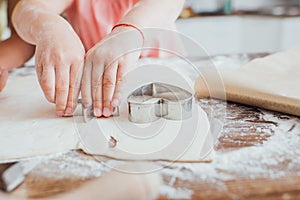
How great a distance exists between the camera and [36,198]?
459 mm

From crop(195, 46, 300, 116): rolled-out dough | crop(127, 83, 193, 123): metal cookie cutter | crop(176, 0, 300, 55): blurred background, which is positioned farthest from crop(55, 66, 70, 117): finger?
crop(176, 0, 300, 55): blurred background

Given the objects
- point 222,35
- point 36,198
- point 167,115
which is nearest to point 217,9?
point 222,35

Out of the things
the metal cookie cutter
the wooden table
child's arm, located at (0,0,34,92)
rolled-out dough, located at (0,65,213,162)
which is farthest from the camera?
child's arm, located at (0,0,34,92)

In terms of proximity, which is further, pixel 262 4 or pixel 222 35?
pixel 262 4

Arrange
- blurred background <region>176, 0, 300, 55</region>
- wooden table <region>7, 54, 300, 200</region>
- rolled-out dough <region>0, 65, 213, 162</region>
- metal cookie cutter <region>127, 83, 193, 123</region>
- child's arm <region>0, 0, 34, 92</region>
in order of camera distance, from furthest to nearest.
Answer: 1. blurred background <region>176, 0, 300, 55</region>
2. child's arm <region>0, 0, 34, 92</region>
3. metal cookie cutter <region>127, 83, 193, 123</region>
4. rolled-out dough <region>0, 65, 213, 162</region>
5. wooden table <region>7, 54, 300, 200</region>

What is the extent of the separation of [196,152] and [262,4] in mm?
2475

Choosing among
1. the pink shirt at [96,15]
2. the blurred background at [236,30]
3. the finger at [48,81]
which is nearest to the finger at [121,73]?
the finger at [48,81]

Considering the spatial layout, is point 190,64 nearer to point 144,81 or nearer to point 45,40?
point 144,81

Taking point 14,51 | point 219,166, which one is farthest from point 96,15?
point 219,166

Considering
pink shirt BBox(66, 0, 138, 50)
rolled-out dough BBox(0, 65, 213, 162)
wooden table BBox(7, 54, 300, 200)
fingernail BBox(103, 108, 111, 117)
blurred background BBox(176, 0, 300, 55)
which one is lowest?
blurred background BBox(176, 0, 300, 55)

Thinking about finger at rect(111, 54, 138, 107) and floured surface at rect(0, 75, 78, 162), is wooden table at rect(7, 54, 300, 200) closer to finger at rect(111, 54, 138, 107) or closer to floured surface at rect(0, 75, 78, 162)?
floured surface at rect(0, 75, 78, 162)

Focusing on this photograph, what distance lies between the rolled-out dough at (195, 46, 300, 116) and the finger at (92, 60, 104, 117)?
0.73 feet

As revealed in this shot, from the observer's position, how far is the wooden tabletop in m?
0.46

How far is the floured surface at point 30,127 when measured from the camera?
1.93 feet
